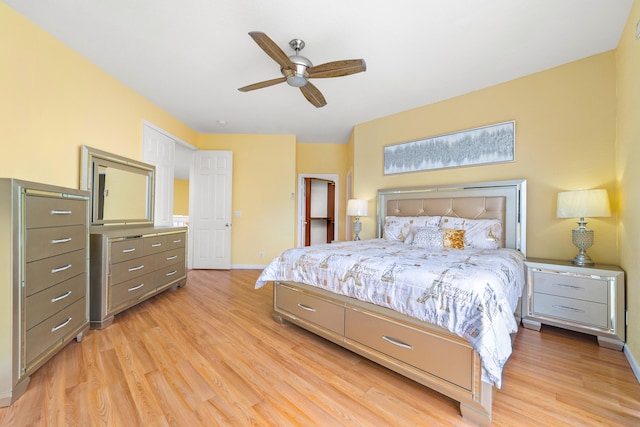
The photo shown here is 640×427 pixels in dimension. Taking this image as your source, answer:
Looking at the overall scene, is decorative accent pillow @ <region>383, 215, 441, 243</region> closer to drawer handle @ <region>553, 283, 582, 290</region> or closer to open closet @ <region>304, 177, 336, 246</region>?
drawer handle @ <region>553, 283, 582, 290</region>

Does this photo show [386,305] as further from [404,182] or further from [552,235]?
[404,182]

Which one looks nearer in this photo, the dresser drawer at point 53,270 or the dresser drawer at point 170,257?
the dresser drawer at point 53,270

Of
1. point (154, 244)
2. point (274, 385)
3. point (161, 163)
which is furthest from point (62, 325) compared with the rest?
point (161, 163)

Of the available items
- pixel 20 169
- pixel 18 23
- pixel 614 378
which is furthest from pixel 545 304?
pixel 18 23

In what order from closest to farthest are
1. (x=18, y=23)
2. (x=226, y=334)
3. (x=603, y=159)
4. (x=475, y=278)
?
1. (x=475, y=278)
2. (x=18, y=23)
3. (x=226, y=334)
4. (x=603, y=159)

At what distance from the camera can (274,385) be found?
62.9 inches

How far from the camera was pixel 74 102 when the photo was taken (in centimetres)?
249

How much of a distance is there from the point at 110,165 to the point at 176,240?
1157 millimetres

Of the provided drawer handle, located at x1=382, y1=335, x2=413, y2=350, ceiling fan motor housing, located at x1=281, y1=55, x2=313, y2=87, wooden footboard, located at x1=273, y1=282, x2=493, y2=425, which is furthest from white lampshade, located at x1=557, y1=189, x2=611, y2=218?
ceiling fan motor housing, located at x1=281, y1=55, x2=313, y2=87

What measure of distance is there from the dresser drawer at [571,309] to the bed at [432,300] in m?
0.21

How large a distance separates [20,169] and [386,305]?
3061 mm

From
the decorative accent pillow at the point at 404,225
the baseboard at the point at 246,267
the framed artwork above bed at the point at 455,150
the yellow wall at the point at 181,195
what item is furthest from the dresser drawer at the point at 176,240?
the yellow wall at the point at 181,195

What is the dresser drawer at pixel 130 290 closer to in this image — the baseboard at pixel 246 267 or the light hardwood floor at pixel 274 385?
the light hardwood floor at pixel 274 385

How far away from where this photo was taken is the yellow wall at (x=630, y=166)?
5.91ft
